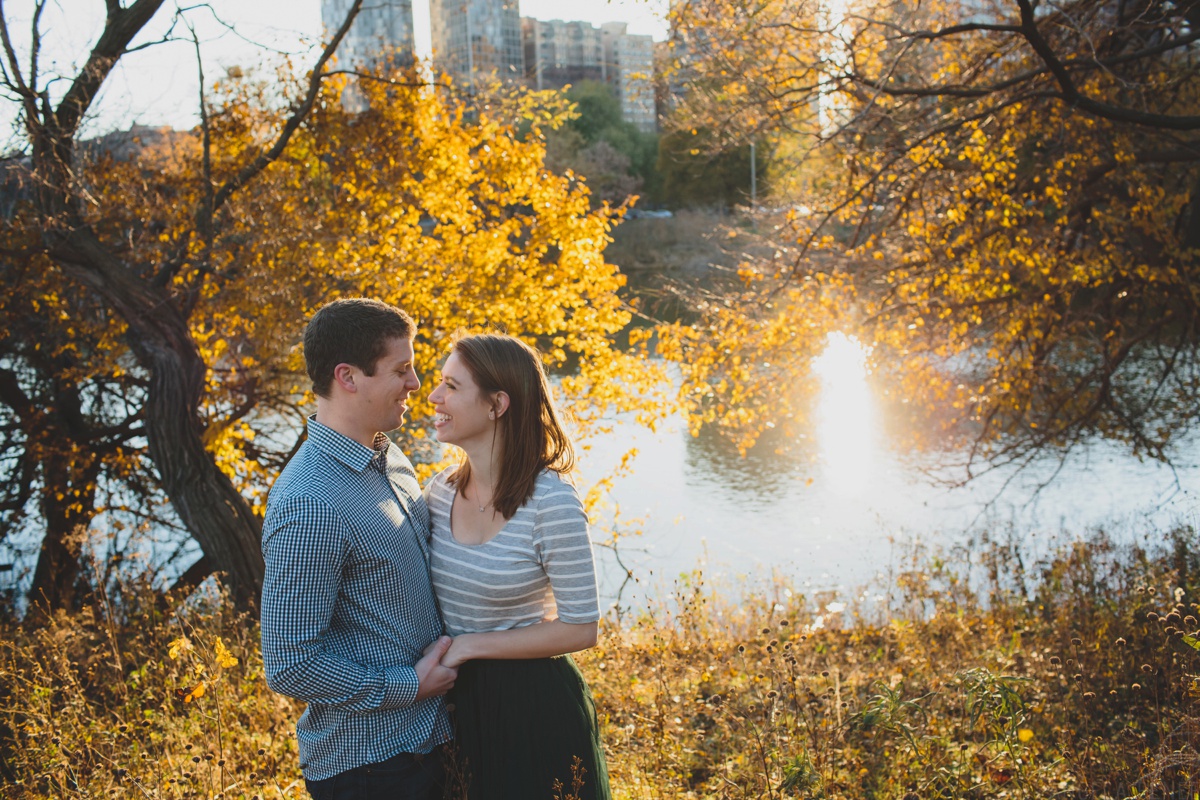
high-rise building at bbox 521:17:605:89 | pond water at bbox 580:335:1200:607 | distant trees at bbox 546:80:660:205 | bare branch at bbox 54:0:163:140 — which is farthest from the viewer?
high-rise building at bbox 521:17:605:89

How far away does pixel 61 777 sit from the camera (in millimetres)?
2922

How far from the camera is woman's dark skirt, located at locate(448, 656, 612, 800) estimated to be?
218cm

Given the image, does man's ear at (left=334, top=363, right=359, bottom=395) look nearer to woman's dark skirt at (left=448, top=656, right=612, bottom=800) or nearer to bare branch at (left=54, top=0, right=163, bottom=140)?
woman's dark skirt at (left=448, top=656, right=612, bottom=800)

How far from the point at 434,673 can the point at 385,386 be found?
2.13 feet


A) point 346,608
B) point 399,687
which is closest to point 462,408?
point 346,608

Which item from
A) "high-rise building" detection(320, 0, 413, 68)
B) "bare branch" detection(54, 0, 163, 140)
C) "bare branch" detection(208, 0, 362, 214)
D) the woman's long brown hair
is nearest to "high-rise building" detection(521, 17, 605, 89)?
"high-rise building" detection(320, 0, 413, 68)

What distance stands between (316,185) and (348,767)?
7.20 m

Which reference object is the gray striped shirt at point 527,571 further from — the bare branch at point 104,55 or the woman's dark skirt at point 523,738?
the bare branch at point 104,55

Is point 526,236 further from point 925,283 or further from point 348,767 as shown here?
point 348,767

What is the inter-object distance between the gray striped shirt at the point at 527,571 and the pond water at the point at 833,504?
6.45m

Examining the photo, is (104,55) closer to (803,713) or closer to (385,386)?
(385,386)

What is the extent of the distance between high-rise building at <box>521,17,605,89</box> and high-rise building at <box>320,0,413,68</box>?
41238mm

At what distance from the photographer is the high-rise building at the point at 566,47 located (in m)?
51.1

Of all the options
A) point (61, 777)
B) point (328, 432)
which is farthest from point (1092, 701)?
point (61, 777)
